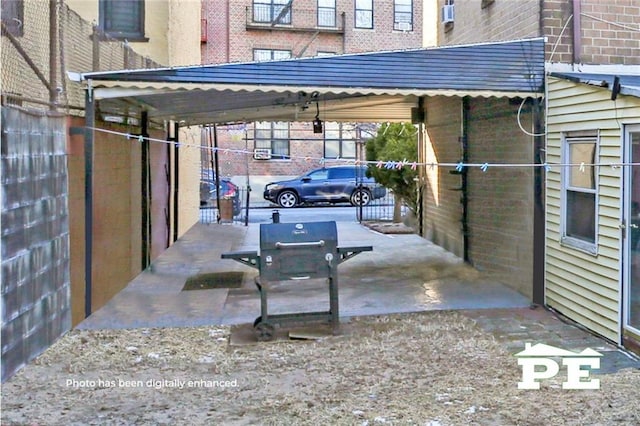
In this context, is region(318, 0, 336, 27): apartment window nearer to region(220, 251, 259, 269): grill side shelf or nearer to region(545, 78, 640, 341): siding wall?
region(545, 78, 640, 341): siding wall

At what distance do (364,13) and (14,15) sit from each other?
895 inches

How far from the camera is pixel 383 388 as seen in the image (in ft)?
17.2

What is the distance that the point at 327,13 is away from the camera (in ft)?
91.8

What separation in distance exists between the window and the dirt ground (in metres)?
3.11

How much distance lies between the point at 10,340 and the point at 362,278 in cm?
516

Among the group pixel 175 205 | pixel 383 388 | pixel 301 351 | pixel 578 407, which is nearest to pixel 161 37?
pixel 175 205

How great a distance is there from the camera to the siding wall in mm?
6367

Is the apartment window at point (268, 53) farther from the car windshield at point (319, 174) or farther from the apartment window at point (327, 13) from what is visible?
the car windshield at point (319, 174)

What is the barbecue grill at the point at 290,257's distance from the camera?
648 centimetres

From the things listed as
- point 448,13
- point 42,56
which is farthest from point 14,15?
point 448,13

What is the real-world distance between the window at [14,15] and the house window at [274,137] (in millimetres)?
20445

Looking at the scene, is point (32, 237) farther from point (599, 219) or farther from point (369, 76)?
point (599, 219)

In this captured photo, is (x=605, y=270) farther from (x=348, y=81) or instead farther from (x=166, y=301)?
(x=166, y=301)

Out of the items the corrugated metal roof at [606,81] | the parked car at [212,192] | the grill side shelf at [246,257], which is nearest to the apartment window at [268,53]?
the parked car at [212,192]
